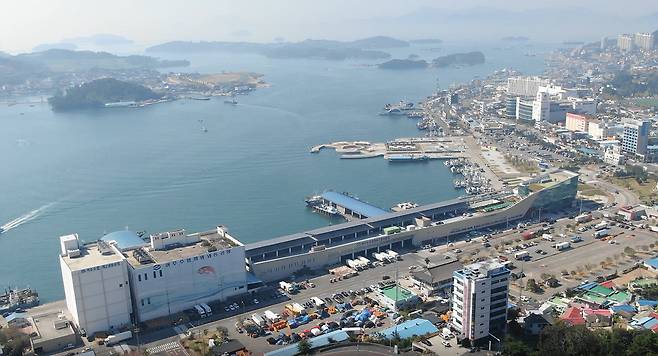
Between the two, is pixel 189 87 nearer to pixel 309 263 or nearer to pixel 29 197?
pixel 29 197

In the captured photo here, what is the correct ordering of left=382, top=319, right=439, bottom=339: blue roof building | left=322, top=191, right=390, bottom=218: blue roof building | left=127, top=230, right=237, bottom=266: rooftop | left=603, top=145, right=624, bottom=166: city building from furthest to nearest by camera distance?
1. left=603, top=145, right=624, bottom=166: city building
2. left=322, top=191, right=390, bottom=218: blue roof building
3. left=127, top=230, right=237, bottom=266: rooftop
4. left=382, top=319, right=439, bottom=339: blue roof building

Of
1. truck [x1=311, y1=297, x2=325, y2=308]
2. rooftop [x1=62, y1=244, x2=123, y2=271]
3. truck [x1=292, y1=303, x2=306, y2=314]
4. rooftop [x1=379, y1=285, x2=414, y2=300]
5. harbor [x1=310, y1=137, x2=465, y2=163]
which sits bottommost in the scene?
truck [x1=311, y1=297, x2=325, y2=308]

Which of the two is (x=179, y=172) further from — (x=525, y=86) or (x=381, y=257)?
(x=525, y=86)

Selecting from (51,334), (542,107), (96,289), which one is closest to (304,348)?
(96,289)

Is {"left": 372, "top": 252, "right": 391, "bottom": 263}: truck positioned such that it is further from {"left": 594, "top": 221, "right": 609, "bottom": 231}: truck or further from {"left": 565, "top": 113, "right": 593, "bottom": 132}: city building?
{"left": 565, "top": 113, "right": 593, "bottom": 132}: city building

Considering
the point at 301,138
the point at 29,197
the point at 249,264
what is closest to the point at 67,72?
the point at 301,138

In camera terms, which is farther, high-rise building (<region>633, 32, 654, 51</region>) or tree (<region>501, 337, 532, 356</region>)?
high-rise building (<region>633, 32, 654, 51</region>)

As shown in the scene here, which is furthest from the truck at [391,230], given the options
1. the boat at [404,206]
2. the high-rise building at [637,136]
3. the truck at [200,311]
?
the high-rise building at [637,136]

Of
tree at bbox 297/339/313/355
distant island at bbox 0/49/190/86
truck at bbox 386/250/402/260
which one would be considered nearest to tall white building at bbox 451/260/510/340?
tree at bbox 297/339/313/355
